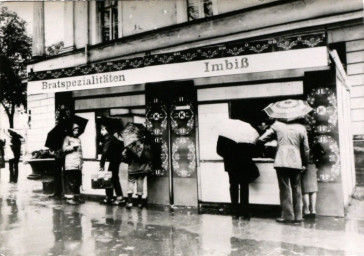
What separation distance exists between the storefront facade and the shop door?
0.07 ft

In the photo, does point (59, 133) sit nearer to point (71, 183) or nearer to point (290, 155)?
point (71, 183)

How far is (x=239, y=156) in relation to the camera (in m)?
6.33

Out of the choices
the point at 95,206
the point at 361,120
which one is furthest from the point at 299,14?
the point at 95,206

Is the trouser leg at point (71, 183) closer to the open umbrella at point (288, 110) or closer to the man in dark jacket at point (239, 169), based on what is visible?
the man in dark jacket at point (239, 169)

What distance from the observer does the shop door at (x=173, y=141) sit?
24.0 ft

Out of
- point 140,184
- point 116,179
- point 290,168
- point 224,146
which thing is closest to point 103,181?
point 116,179

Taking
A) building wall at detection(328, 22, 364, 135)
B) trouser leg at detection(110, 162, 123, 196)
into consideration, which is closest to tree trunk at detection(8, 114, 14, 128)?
trouser leg at detection(110, 162, 123, 196)

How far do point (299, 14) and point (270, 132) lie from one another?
10.9 feet

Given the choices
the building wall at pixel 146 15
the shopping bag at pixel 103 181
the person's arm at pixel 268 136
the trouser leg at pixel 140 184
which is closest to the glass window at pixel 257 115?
the person's arm at pixel 268 136

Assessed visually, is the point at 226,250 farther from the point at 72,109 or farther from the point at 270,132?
the point at 72,109

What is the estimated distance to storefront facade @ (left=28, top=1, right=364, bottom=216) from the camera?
6.16 meters

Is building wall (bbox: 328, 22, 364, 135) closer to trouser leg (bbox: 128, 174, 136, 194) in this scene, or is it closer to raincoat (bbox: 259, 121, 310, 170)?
raincoat (bbox: 259, 121, 310, 170)

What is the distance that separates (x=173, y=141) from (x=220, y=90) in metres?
1.45

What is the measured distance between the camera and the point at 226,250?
4824 mm
